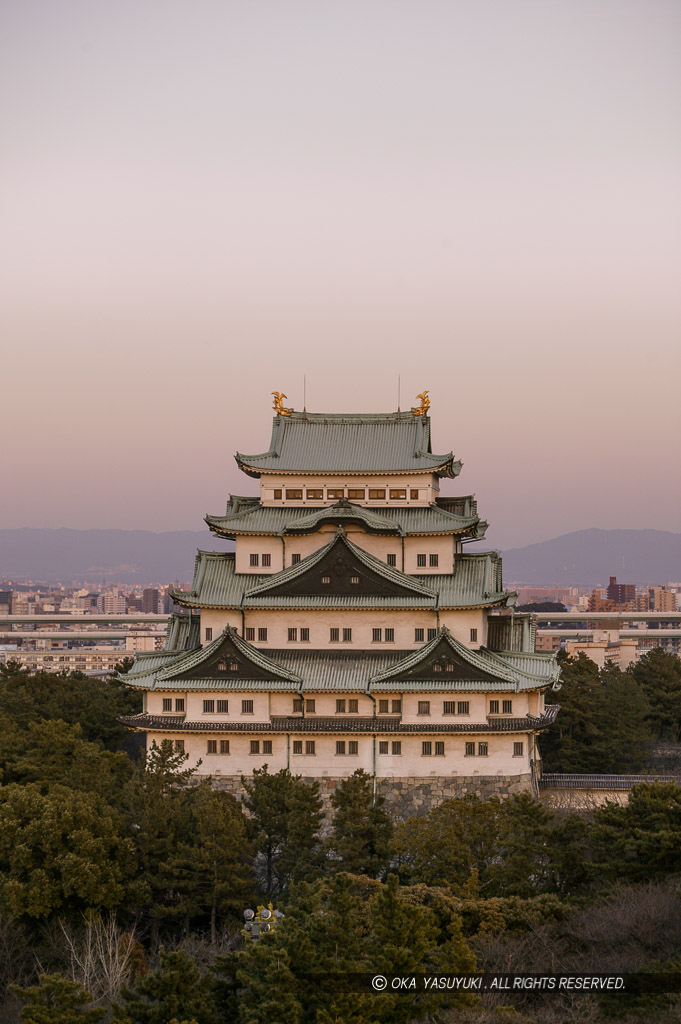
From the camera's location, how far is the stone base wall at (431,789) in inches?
1476

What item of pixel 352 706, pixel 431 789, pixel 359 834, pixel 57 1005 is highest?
pixel 352 706

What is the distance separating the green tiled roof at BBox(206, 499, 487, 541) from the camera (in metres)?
40.9

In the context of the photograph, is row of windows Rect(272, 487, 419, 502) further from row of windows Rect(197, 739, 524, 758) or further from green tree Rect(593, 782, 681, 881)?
green tree Rect(593, 782, 681, 881)

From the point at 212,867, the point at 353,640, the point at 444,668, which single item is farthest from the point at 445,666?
the point at 212,867

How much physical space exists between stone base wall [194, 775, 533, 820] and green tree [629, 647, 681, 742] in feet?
60.1

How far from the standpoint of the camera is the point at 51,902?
2784 cm

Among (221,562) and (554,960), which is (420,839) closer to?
(554,960)

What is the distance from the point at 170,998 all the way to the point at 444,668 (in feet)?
65.2

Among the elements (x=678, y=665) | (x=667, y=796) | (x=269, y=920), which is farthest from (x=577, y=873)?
(x=678, y=665)

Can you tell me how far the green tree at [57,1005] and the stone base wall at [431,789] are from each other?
17.4 metres

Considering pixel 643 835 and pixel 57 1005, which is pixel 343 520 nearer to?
pixel 643 835

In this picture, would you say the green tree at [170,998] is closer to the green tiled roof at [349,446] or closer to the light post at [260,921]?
the light post at [260,921]

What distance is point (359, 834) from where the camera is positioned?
31.1 meters

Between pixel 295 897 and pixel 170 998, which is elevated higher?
pixel 295 897
